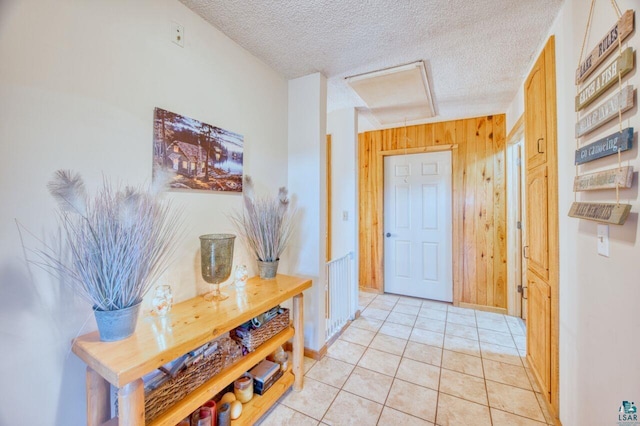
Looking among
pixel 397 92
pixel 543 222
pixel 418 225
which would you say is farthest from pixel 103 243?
pixel 418 225

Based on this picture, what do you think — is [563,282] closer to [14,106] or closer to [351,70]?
[351,70]

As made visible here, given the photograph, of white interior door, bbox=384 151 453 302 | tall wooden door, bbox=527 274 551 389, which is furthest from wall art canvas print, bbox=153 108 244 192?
white interior door, bbox=384 151 453 302

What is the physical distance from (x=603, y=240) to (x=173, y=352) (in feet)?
5.77

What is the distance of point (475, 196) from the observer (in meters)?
3.16

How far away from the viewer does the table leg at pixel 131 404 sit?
863mm

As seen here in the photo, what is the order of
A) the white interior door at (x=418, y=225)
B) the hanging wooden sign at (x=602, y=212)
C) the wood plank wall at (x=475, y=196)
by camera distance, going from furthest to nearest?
the white interior door at (x=418, y=225), the wood plank wall at (x=475, y=196), the hanging wooden sign at (x=602, y=212)

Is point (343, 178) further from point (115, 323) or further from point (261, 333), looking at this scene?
point (115, 323)

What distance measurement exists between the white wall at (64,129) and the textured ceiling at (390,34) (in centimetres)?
39

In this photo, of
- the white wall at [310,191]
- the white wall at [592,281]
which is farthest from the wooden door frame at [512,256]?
the white wall at [310,191]

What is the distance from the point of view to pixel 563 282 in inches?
56.1

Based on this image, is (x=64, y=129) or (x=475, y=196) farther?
(x=475, y=196)

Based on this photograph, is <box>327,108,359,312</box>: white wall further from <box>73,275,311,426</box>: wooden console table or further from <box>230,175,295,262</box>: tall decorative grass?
<box>73,275,311,426</box>: wooden console table

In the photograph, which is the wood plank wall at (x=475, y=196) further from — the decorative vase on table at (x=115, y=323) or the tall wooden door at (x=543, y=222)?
the decorative vase on table at (x=115, y=323)

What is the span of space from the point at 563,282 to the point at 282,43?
2.28 meters
